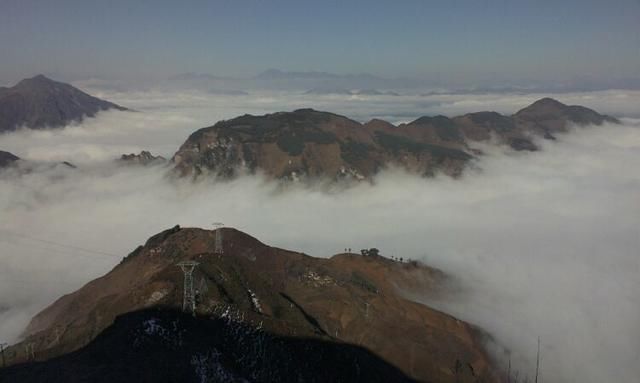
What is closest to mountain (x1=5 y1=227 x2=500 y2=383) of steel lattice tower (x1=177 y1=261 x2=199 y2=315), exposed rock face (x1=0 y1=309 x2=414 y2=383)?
exposed rock face (x1=0 y1=309 x2=414 y2=383)

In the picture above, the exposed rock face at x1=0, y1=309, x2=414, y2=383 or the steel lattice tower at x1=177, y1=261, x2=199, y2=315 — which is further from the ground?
the steel lattice tower at x1=177, y1=261, x2=199, y2=315

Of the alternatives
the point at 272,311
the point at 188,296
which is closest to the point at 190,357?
the point at 188,296

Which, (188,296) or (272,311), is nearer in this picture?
(188,296)

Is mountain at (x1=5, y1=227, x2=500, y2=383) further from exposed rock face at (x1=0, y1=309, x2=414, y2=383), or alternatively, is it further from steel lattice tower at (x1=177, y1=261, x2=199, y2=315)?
steel lattice tower at (x1=177, y1=261, x2=199, y2=315)

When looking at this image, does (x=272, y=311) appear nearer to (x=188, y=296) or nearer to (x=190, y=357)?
(x=188, y=296)

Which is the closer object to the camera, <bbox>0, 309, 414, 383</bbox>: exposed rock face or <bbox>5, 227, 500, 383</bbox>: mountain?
<bbox>0, 309, 414, 383</bbox>: exposed rock face

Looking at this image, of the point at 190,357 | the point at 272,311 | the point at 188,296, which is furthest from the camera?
the point at 272,311

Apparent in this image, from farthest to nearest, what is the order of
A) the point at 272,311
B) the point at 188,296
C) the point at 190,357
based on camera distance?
the point at 272,311 < the point at 188,296 < the point at 190,357
